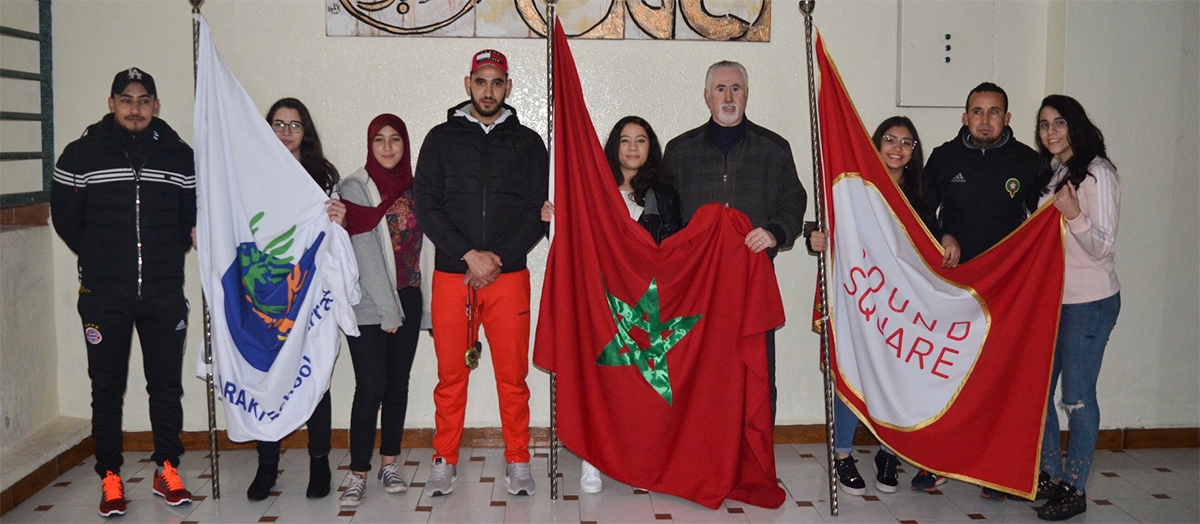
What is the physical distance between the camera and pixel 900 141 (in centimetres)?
366

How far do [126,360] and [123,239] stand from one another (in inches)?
18.6

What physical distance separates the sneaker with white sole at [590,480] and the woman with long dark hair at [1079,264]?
1648mm

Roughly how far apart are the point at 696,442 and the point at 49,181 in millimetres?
3038

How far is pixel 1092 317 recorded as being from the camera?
11.2 feet

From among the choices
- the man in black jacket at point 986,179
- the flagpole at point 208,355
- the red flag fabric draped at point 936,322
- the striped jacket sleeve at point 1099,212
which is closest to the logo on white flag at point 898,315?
the red flag fabric draped at point 936,322

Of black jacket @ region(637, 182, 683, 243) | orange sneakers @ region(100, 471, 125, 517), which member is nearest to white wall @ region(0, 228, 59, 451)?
orange sneakers @ region(100, 471, 125, 517)

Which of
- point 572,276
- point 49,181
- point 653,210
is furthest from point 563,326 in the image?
point 49,181

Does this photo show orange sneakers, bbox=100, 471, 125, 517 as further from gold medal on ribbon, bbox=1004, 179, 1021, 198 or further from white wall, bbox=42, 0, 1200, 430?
gold medal on ribbon, bbox=1004, 179, 1021, 198

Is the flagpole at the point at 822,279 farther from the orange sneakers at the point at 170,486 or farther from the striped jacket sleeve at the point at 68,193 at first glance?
the striped jacket sleeve at the point at 68,193

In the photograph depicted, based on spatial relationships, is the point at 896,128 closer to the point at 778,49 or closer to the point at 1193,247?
the point at 778,49

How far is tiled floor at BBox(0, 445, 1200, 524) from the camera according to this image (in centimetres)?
343

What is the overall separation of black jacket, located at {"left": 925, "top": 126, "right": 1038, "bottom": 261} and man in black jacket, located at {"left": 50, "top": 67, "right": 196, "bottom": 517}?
2883 millimetres

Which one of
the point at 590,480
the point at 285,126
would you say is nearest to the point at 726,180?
the point at 590,480

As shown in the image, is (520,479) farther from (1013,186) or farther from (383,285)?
(1013,186)
